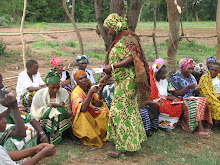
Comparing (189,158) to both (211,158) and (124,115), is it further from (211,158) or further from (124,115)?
(124,115)

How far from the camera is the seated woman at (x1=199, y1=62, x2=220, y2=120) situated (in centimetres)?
461

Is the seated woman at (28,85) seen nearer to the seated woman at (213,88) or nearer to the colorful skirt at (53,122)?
the colorful skirt at (53,122)

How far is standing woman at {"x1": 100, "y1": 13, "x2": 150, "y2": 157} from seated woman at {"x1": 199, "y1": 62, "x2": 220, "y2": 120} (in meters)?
1.90

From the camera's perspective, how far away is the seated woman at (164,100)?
4.39 metres

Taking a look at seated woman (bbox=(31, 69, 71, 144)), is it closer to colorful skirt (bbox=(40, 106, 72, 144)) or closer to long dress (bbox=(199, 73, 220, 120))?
colorful skirt (bbox=(40, 106, 72, 144))

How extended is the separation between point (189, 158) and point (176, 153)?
0.70 ft

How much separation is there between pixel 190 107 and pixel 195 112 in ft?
0.40

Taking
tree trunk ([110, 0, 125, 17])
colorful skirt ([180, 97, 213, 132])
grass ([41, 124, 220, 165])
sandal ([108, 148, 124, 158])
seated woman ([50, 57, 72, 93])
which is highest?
tree trunk ([110, 0, 125, 17])

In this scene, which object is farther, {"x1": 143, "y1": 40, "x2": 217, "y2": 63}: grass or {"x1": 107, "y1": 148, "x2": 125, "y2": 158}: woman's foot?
{"x1": 143, "y1": 40, "x2": 217, "y2": 63}: grass

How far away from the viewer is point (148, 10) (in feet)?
130

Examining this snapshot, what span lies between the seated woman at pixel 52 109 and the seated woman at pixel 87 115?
0.18 meters

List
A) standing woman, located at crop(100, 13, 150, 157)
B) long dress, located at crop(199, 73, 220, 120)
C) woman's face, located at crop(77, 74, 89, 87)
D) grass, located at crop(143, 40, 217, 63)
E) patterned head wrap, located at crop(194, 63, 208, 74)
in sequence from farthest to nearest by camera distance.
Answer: grass, located at crop(143, 40, 217, 63) < patterned head wrap, located at crop(194, 63, 208, 74) < long dress, located at crop(199, 73, 220, 120) < woman's face, located at crop(77, 74, 89, 87) < standing woman, located at crop(100, 13, 150, 157)

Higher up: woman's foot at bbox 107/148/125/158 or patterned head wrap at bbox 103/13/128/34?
patterned head wrap at bbox 103/13/128/34

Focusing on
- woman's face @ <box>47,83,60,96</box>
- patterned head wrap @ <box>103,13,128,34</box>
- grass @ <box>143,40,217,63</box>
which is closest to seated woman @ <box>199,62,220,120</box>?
patterned head wrap @ <box>103,13,128,34</box>
